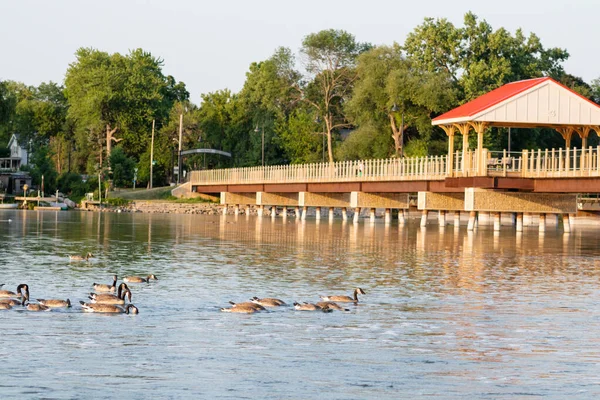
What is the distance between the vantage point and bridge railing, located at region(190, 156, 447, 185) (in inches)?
3002

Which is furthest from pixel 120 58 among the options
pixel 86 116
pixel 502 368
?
pixel 502 368

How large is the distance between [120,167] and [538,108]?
75.0 metres

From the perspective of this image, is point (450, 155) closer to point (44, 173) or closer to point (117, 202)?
point (117, 202)

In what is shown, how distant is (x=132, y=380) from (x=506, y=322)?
33.6ft

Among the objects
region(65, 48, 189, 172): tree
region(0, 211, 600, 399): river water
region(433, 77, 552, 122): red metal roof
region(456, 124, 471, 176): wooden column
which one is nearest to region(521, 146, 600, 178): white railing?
region(456, 124, 471, 176): wooden column

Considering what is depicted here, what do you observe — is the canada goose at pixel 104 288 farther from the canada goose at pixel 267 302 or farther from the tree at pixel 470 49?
the tree at pixel 470 49

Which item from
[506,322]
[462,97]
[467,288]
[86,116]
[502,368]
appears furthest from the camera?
[86,116]

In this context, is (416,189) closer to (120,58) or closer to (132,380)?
(132,380)

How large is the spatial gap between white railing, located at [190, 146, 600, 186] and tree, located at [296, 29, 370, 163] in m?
13.7

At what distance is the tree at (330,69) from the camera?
120 m

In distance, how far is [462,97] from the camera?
338ft

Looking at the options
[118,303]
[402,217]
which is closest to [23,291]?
[118,303]

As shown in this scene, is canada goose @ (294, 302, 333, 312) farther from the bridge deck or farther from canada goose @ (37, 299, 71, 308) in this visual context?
the bridge deck

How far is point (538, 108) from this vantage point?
223 ft
